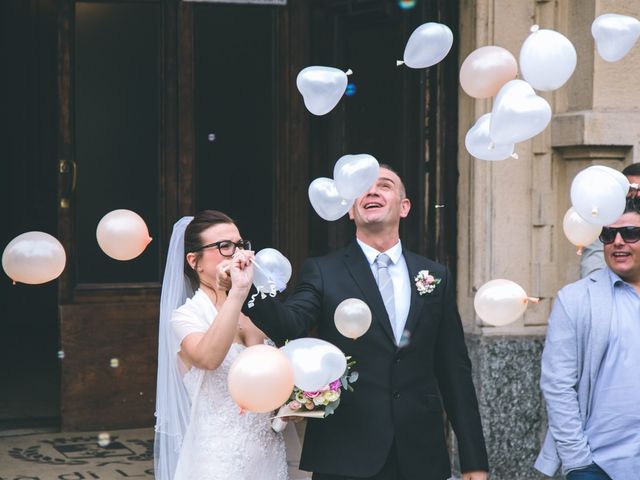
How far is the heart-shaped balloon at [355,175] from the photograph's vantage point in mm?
4293

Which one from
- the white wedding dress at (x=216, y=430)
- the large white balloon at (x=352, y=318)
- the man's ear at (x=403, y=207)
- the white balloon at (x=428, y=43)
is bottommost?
the white wedding dress at (x=216, y=430)

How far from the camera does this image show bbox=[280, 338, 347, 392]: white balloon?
4.00 metres

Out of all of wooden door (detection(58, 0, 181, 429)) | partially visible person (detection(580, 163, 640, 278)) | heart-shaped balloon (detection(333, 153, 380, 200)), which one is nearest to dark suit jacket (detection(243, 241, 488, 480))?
heart-shaped balloon (detection(333, 153, 380, 200))

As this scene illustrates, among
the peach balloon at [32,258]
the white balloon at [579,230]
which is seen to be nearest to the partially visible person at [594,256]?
the white balloon at [579,230]

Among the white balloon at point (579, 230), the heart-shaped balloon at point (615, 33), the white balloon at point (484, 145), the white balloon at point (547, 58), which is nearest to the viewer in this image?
the white balloon at point (547, 58)

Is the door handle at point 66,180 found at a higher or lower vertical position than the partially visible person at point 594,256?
higher

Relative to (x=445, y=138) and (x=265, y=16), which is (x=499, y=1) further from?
(x=265, y=16)

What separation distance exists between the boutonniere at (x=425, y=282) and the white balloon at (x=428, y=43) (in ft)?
3.43

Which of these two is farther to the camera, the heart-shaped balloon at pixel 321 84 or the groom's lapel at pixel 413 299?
the heart-shaped balloon at pixel 321 84

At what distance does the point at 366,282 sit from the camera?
14.8ft

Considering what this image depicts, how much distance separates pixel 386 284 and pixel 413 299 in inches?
5.0

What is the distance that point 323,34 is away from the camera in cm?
798

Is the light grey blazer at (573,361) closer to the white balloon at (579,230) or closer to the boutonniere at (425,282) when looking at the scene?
the white balloon at (579,230)

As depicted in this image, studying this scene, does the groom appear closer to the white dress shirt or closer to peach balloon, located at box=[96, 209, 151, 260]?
the white dress shirt
